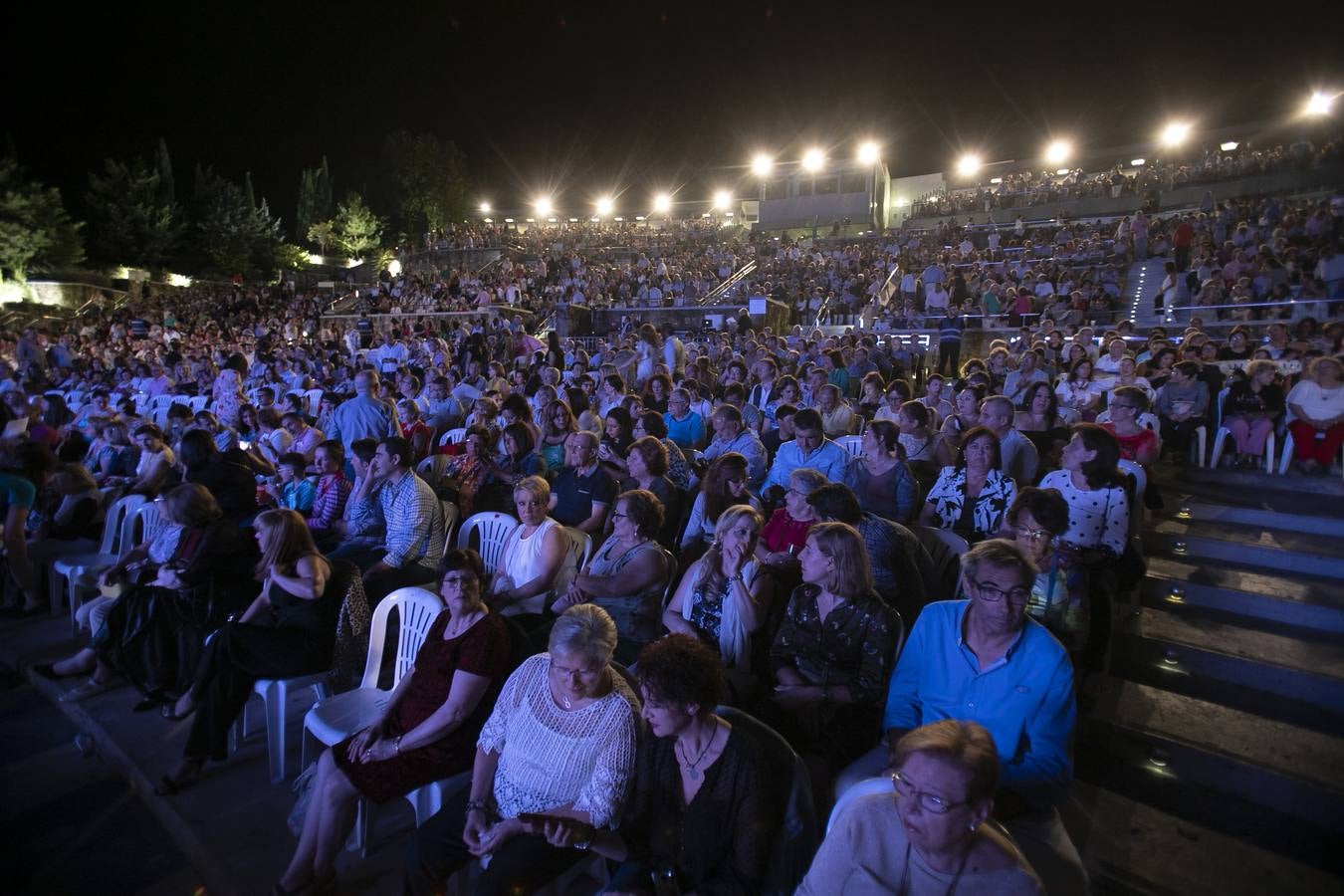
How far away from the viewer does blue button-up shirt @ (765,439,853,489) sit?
4.25 metres

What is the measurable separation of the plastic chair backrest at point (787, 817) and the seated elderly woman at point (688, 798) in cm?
4

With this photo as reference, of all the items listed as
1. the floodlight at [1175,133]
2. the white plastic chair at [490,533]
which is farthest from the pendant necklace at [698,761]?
the floodlight at [1175,133]

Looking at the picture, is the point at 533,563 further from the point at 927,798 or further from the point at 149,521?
the point at 149,521

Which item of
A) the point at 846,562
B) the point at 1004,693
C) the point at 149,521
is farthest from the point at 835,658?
the point at 149,521

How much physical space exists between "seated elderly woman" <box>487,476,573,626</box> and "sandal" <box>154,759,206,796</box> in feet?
4.73

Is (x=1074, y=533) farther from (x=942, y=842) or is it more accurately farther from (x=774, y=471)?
(x=942, y=842)

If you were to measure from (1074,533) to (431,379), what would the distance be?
647 centimetres

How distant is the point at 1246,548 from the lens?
3.91m

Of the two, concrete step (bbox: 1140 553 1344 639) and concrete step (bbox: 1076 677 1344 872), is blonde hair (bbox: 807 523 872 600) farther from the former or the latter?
concrete step (bbox: 1140 553 1344 639)

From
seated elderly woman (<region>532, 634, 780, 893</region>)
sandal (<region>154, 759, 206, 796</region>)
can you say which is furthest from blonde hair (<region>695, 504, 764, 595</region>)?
sandal (<region>154, 759, 206, 796</region>)

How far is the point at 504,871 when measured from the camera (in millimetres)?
2012

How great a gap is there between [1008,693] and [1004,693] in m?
0.02

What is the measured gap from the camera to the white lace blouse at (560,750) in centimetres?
207

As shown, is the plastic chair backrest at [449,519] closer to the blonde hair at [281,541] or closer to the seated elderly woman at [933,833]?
the blonde hair at [281,541]
